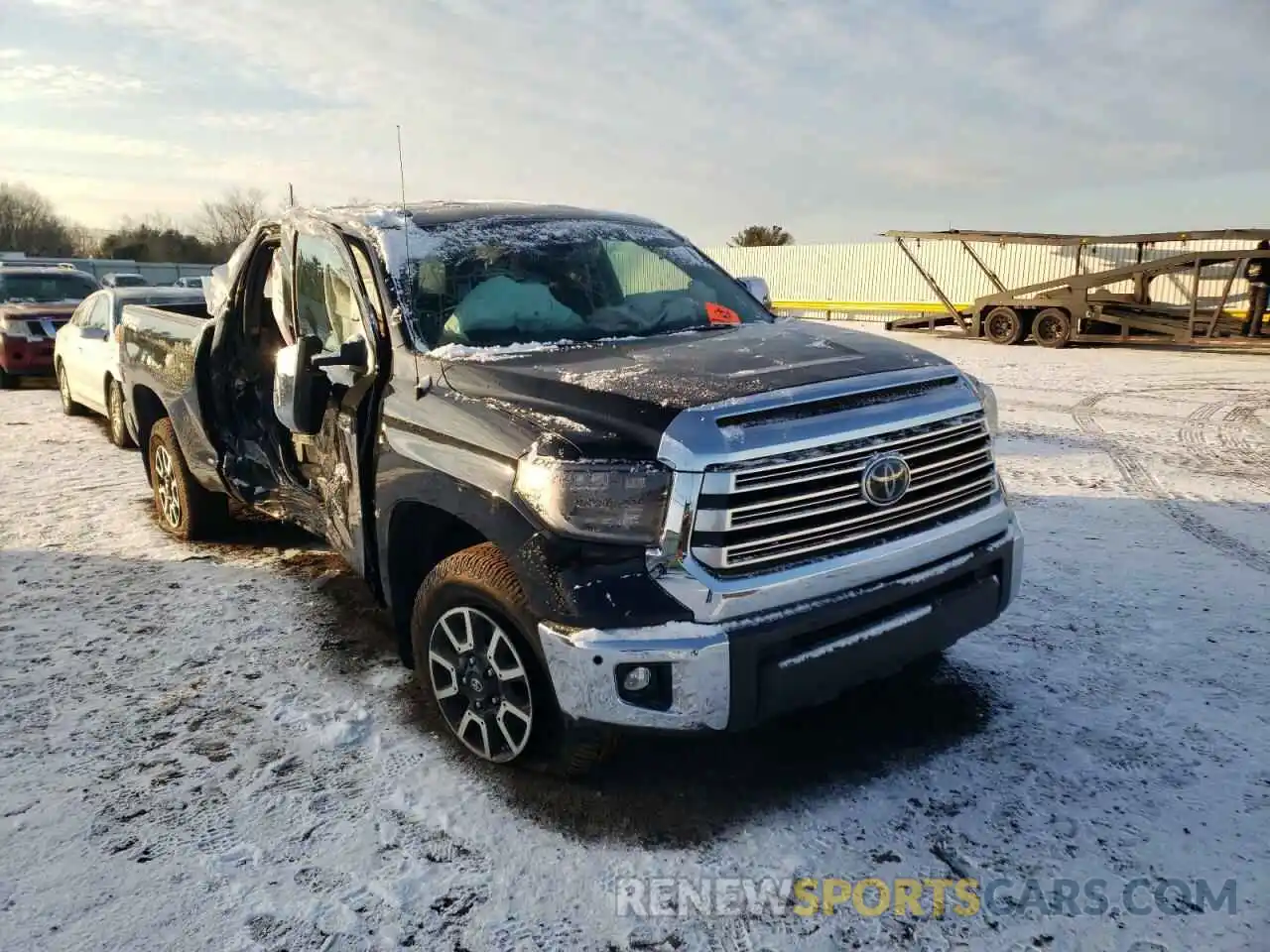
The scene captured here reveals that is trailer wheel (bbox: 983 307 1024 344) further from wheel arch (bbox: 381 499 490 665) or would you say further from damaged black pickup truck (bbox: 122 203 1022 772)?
wheel arch (bbox: 381 499 490 665)

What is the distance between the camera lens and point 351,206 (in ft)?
13.7

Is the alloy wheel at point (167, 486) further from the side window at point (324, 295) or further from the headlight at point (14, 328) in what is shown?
the headlight at point (14, 328)

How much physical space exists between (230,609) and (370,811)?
7.14ft

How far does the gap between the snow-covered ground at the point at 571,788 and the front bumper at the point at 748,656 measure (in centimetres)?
46

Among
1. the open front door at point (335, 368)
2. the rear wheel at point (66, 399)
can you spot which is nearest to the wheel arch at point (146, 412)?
the open front door at point (335, 368)

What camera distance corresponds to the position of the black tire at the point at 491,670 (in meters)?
2.77

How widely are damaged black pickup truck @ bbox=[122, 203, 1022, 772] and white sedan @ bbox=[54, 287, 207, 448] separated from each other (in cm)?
488

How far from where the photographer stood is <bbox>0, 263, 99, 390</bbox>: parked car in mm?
12266

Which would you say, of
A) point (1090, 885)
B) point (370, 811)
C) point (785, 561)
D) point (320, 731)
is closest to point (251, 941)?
point (370, 811)

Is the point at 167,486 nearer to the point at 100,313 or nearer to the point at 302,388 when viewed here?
the point at 302,388

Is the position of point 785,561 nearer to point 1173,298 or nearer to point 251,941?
point 251,941

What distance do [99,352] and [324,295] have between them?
20.4 ft

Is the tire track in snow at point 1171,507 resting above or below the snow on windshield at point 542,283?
below

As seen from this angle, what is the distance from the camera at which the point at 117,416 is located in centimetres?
865
